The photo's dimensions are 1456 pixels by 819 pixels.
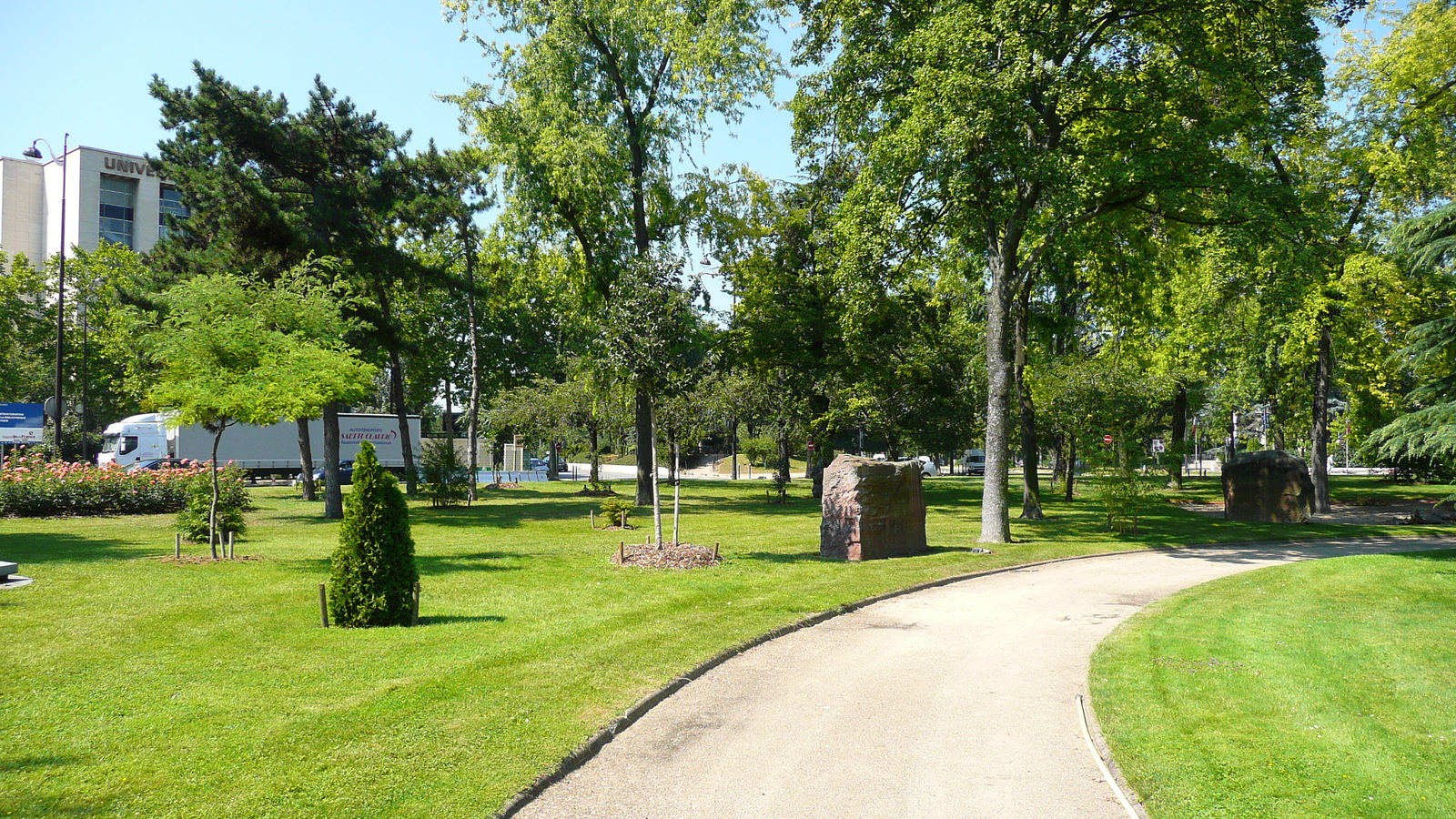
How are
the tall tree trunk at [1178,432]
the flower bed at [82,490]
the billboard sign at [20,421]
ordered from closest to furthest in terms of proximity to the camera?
the flower bed at [82,490] → the tall tree trunk at [1178,432] → the billboard sign at [20,421]

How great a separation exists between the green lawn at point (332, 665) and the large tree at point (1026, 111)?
7.78m

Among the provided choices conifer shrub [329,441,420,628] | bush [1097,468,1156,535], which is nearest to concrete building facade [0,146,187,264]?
conifer shrub [329,441,420,628]

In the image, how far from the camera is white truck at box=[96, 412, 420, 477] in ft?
140

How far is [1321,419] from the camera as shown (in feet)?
90.8

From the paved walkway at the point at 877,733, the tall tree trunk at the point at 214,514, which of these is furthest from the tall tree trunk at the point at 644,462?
the paved walkway at the point at 877,733

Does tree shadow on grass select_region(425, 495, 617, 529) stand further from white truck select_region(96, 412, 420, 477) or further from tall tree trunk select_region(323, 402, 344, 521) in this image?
white truck select_region(96, 412, 420, 477)

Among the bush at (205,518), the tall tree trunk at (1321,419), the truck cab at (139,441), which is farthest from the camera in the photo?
the truck cab at (139,441)

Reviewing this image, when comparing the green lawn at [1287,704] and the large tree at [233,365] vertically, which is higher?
the large tree at [233,365]

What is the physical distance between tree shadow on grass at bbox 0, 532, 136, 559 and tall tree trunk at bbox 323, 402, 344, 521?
6.72 m

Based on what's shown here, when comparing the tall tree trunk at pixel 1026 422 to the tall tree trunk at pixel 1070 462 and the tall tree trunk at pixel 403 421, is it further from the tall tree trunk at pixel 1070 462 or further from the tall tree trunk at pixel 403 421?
the tall tree trunk at pixel 403 421

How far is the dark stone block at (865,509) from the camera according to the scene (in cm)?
1611

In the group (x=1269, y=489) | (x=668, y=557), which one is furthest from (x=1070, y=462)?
(x=668, y=557)

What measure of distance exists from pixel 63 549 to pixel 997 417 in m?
19.9

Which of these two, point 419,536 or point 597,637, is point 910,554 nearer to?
point 597,637
